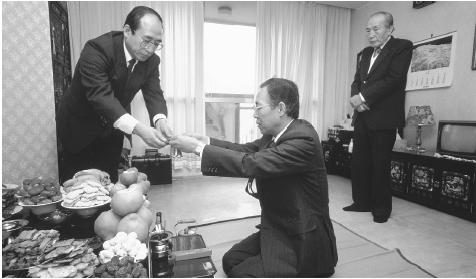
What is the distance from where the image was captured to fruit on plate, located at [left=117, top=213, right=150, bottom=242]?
37.1 inches

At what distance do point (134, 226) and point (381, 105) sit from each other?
250 cm

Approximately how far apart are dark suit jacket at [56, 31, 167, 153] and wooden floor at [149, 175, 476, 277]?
3.55ft

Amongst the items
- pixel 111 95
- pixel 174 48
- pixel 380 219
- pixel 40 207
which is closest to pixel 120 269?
pixel 40 207

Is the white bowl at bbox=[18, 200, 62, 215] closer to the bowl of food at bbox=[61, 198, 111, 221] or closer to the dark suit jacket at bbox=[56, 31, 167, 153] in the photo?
the bowl of food at bbox=[61, 198, 111, 221]

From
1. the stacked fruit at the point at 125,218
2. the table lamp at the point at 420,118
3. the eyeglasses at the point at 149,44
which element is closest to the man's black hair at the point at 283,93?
the eyeglasses at the point at 149,44

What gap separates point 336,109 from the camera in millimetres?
5277

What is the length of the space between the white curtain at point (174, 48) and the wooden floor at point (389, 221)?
1079mm

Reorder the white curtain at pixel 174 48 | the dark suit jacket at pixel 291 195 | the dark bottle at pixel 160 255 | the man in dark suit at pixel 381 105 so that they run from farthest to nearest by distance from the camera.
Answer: the white curtain at pixel 174 48 → the man in dark suit at pixel 381 105 → the dark suit jacket at pixel 291 195 → the dark bottle at pixel 160 255

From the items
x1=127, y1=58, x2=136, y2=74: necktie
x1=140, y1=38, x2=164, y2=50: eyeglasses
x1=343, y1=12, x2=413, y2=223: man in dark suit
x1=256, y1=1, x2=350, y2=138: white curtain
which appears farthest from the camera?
x1=256, y1=1, x2=350, y2=138: white curtain

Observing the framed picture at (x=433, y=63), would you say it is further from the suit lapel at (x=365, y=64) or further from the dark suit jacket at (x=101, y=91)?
the dark suit jacket at (x=101, y=91)

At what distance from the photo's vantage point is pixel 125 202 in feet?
3.24

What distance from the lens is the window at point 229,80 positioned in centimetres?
484

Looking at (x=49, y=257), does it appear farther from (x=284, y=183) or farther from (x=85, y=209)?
(x=284, y=183)

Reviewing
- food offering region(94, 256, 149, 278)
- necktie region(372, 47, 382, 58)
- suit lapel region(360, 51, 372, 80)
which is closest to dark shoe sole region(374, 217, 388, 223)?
suit lapel region(360, 51, 372, 80)
